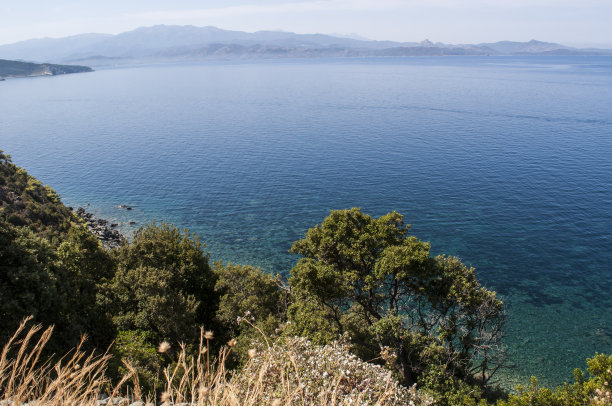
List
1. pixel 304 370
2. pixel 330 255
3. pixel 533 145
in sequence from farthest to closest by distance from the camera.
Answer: pixel 533 145
pixel 330 255
pixel 304 370

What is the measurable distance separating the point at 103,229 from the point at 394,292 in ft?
170

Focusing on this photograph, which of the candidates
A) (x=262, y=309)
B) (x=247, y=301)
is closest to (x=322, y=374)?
(x=247, y=301)

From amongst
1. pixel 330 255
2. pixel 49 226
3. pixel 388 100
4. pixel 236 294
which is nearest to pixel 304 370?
pixel 330 255

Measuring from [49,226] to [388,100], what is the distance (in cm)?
14760

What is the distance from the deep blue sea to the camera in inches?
1742

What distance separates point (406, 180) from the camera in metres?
76.1

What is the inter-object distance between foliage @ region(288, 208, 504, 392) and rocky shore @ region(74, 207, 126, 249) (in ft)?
129

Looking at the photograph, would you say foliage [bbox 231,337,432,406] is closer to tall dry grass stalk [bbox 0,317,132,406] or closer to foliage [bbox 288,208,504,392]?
tall dry grass stalk [bbox 0,317,132,406]

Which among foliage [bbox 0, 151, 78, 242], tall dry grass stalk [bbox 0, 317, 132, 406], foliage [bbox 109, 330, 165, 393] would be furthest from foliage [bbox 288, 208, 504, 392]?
→ foliage [bbox 0, 151, 78, 242]

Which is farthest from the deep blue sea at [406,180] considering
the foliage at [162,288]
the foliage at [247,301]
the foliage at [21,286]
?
the foliage at [21,286]

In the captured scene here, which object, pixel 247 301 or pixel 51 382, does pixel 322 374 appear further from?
pixel 247 301

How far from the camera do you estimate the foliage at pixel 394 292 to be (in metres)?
23.9

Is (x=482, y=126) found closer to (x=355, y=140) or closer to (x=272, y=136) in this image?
(x=355, y=140)

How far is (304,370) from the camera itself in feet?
50.6
